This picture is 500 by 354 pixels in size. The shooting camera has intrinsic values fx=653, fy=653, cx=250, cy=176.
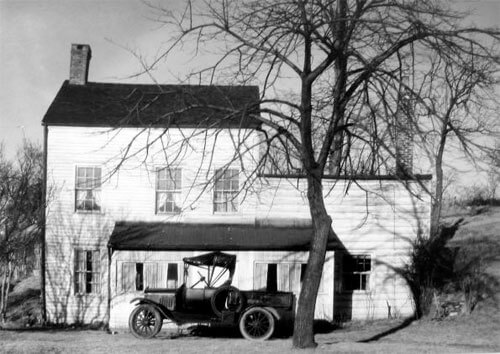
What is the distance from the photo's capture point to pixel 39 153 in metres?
23.5

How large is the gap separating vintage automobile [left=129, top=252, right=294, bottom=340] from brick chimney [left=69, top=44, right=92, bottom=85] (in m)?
10.3

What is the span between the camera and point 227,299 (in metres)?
16.6

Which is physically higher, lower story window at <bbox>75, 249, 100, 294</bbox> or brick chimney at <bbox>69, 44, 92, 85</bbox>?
brick chimney at <bbox>69, 44, 92, 85</bbox>

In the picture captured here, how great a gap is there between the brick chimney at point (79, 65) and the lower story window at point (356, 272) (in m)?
11.5

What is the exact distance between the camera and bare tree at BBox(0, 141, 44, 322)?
18250 mm

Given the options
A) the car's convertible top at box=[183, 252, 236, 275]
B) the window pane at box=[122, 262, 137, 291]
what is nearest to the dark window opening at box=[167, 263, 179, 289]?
the window pane at box=[122, 262, 137, 291]

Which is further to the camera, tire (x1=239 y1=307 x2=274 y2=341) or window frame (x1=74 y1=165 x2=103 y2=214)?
window frame (x1=74 y1=165 x2=103 y2=214)

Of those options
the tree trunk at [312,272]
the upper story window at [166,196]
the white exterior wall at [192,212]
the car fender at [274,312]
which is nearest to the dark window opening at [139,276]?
the white exterior wall at [192,212]

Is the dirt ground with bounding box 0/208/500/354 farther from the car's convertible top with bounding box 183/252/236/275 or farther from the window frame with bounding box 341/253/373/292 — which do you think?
the car's convertible top with bounding box 183/252/236/275

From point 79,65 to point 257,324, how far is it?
12.8 m

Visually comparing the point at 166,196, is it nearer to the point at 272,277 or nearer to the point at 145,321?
the point at 272,277

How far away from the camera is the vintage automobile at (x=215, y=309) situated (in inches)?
648

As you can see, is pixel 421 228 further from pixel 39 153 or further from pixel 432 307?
pixel 39 153

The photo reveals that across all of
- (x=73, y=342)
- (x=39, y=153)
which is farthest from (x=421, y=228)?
(x=39, y=153)
